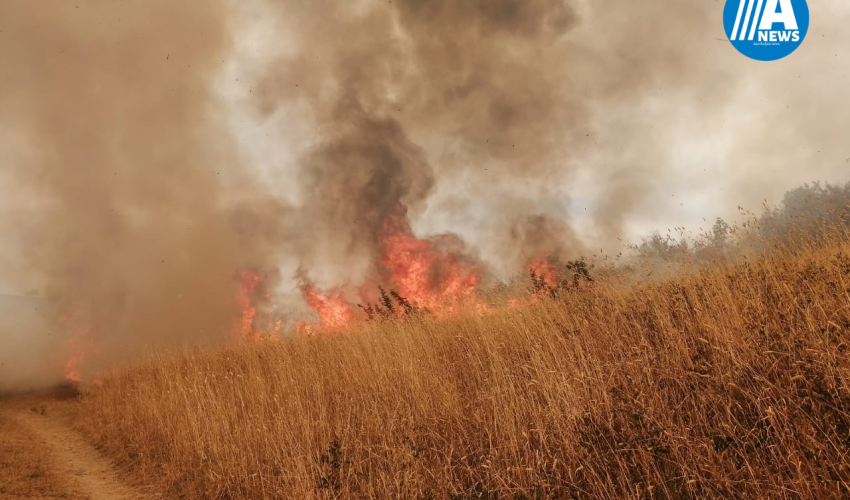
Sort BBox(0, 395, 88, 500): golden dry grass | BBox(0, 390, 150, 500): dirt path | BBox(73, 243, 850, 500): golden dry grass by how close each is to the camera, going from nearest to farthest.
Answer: BBox(73, 243, 850, 500): golden dry grass, BBox(0, 395, 88, 500): golden dry grass, BBox(0, 390, 150, 500): dirt path

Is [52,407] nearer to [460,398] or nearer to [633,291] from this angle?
[460,398]

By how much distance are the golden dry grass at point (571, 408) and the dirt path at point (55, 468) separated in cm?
49

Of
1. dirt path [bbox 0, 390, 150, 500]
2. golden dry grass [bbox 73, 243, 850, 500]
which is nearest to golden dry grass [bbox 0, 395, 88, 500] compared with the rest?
dirt path [bbox 0, 390, 150, 500]

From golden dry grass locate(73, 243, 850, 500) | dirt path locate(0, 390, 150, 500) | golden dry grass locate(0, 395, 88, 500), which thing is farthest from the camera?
dirt path locate(0, 390, 150, 500)

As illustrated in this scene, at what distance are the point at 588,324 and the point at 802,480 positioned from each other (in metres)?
3.99

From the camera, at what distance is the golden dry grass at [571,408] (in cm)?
268

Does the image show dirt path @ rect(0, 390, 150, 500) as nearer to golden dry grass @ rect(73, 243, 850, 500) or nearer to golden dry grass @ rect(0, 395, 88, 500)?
golden dry grass @ rect(0, 395, 88, 500)

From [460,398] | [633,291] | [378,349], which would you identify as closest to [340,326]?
[378,349]

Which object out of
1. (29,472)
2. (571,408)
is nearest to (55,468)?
(29,472)

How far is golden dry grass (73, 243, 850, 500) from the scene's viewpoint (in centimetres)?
268

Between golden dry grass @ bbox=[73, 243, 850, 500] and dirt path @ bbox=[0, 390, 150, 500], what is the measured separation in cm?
49

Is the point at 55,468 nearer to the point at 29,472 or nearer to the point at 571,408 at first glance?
the point at 29,472

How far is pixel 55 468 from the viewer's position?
298 inches

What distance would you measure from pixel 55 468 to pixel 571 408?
10.2 m
